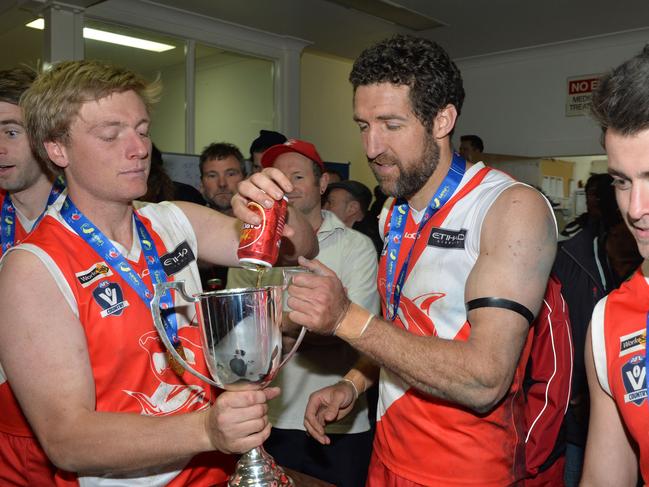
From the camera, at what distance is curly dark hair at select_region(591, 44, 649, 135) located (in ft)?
4.00

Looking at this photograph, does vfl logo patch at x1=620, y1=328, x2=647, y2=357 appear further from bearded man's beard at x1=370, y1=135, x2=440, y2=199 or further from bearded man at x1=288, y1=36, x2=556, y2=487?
bearded man's beard at x1=370, y1=135, x2=440, y2=199

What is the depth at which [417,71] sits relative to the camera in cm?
179

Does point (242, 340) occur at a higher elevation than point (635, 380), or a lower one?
higher

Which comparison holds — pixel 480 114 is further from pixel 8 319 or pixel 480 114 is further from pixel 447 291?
pixel 8 319

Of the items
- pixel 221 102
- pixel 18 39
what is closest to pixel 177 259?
pixel 221 102

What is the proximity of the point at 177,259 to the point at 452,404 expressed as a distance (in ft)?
2.86

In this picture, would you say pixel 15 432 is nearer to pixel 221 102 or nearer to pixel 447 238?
pixel 447 238

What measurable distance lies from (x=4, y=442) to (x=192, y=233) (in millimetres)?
904

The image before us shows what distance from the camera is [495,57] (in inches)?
343

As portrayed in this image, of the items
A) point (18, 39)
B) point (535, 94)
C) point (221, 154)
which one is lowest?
point (221, 154)

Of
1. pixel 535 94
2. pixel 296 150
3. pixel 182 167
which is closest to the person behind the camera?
pixel 296 150

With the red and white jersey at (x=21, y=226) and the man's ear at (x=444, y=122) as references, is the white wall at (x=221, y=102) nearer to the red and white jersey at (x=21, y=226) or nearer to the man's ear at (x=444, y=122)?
the red and white jersey at (x=21, y=226)

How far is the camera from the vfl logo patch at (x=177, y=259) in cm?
162

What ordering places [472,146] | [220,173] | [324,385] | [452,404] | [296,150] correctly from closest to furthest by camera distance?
[452,404] → [324,385] → [296,150] → [220,173] → [472,146]
